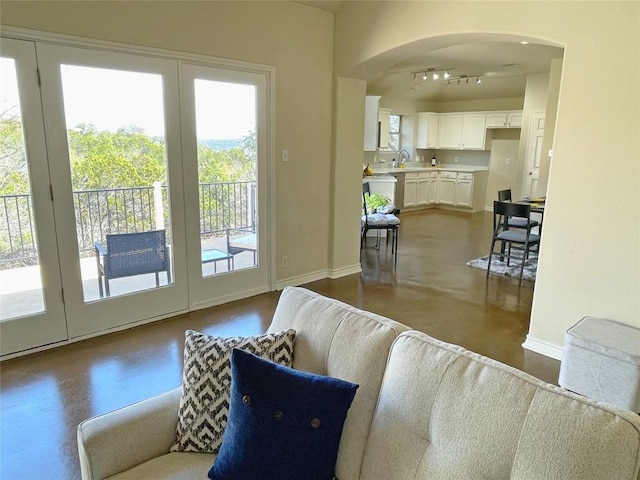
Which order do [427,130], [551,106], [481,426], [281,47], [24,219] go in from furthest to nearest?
[427,130], [551,106], [281,47], [24,219], [481,426]

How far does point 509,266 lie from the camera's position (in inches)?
208

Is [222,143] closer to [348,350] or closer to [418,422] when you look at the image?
[348,350]

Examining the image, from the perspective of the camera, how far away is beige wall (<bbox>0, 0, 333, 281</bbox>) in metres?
2.96

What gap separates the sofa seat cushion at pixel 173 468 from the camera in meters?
1.33

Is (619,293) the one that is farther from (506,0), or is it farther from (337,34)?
(337,34)

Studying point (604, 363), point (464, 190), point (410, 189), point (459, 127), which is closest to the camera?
point (604, 363)

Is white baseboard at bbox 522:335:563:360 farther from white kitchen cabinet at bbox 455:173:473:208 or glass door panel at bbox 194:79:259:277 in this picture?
white kitchen cabinet at bbox 455:173:473:208

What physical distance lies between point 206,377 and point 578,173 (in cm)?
269

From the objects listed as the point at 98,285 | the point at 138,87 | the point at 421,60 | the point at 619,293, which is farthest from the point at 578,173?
the point at 421,60

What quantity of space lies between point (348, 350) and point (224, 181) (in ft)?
9.36

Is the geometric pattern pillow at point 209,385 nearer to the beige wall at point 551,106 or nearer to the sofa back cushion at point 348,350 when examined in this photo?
the sofa back cushion at point 348,350

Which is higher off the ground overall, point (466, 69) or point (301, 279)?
point (466, 69)

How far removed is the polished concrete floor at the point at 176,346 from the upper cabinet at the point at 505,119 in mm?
4415

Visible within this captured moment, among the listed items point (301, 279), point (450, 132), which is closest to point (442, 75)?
point (450, 132)
